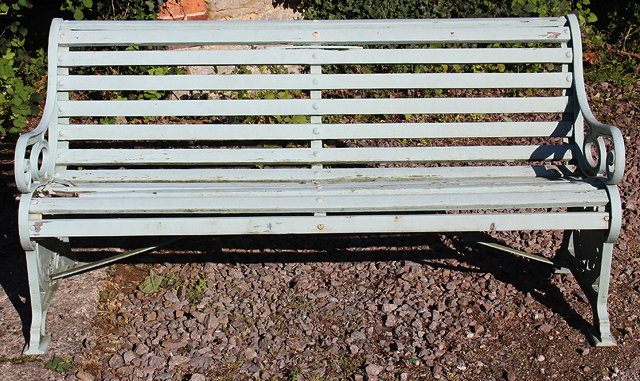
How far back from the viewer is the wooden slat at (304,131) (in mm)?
4098

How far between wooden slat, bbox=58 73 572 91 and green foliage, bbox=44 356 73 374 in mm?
1282

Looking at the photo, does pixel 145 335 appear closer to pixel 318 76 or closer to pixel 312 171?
pixel 312 171

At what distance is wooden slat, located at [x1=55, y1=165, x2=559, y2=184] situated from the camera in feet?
13.4

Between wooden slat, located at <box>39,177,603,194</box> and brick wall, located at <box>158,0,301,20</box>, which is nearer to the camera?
wooden slat, located at <box>39,177,603,194</box>

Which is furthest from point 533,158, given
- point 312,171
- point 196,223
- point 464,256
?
point 196,223

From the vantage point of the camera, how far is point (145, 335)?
12.8 ft

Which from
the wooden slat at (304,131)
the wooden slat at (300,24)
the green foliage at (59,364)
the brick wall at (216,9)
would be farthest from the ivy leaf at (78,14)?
the green foliage at (59,364)

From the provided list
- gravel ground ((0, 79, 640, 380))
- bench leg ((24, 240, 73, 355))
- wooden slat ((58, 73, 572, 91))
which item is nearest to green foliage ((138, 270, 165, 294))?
gravel ground ((0, 79, 640, 380))

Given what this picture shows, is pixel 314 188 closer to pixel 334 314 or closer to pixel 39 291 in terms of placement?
pixel 334 314

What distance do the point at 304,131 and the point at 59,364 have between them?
60.9 inches

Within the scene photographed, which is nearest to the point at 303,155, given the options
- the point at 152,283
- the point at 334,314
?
the point at 334,314

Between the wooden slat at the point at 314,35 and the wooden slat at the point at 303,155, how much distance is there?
522 millimetres

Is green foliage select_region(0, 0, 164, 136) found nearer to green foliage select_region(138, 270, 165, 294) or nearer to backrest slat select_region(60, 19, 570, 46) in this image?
backrest slat select_region(60, 19, 570, 46)

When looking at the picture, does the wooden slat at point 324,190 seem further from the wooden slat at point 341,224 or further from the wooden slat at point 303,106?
the wooden slat at point 303,106
